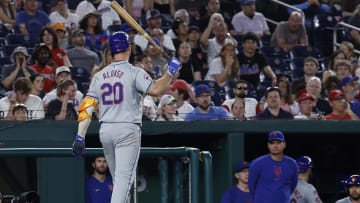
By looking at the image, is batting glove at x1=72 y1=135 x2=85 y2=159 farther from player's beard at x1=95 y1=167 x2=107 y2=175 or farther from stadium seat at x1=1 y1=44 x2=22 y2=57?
stadium seat at x1=1 y1=44 x2=22 y2=57

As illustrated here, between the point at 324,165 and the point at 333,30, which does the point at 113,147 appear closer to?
the point at 324,165

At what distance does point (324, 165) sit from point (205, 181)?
15.2ft

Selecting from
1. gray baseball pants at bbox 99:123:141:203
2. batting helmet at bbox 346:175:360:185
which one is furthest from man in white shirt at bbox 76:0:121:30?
gray baseball pants at bbox 99:123:141:203

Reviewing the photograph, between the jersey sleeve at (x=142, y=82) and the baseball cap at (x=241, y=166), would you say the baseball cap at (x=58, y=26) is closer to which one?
the baseball cap at (x=241, y=166)

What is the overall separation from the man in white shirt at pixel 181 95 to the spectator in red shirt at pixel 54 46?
1.68 meters

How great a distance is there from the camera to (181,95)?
10.5m

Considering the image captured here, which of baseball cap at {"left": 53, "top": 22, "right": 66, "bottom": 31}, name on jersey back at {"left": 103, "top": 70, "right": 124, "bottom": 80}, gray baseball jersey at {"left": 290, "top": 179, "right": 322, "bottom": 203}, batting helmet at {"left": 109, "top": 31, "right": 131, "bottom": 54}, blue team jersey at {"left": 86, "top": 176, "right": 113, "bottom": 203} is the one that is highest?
baseball cap at {"left": 53, "top": 22, "right": 66, "bottom": 31}

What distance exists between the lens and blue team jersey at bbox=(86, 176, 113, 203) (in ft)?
28.0

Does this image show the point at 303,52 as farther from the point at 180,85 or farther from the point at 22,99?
the point at 22,99

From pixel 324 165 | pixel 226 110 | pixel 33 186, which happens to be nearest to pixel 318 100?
pixel 324 165

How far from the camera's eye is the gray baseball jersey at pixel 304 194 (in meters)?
9.16

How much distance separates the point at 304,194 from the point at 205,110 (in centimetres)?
157

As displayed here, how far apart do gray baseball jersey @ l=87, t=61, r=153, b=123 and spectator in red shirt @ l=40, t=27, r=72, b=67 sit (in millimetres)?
5086

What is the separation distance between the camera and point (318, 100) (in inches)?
A: 432
